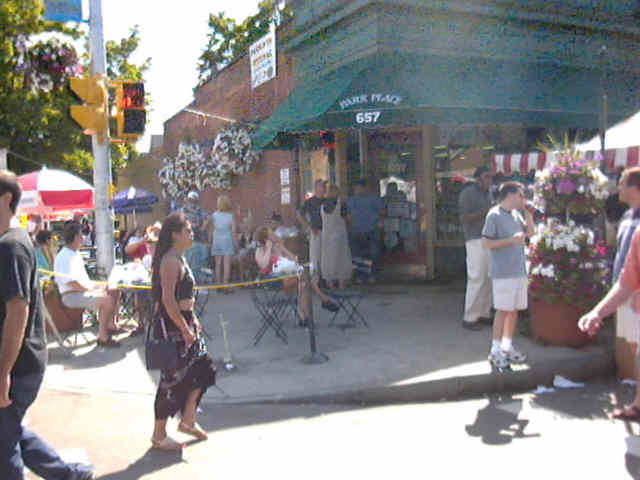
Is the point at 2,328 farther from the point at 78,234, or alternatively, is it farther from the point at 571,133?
the point at 571,133

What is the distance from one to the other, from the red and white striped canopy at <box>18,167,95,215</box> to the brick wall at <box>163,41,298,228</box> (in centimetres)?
423

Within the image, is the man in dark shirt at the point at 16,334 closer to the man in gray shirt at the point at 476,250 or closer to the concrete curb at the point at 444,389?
the concrete curb at the point at 444,389

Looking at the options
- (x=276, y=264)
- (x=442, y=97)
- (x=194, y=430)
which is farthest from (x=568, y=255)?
(x=194, y=430)

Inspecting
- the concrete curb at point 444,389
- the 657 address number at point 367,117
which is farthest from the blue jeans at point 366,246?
the concrete curb at point 444,389

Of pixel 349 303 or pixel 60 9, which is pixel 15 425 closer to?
pixel 349 303

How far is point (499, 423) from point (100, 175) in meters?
6.90

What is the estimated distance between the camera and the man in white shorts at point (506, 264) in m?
6.09

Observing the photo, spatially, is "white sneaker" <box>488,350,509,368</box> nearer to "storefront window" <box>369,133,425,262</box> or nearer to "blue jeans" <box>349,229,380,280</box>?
"blue jeans" <box>349,229,380,280</box>

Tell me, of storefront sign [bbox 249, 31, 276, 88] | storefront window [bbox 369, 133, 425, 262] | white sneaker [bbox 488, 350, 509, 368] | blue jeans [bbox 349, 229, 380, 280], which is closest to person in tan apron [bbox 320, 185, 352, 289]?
blue jeans [bbox 349, 229, 380, 280]

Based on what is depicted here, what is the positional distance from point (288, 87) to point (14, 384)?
11.1 meters

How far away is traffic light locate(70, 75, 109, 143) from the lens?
8953 millimetres

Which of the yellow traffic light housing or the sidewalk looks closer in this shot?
the sidewalk

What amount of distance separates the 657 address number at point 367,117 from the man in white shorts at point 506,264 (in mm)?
3597

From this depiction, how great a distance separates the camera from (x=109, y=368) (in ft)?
23.3
